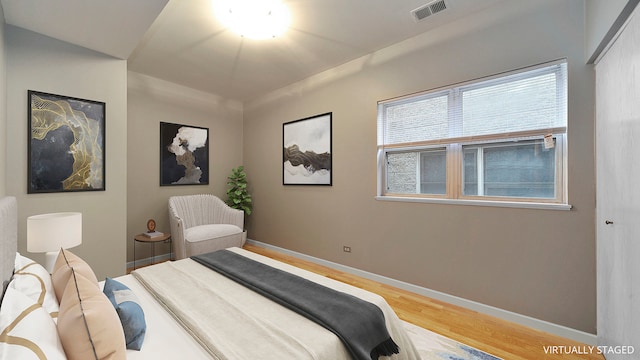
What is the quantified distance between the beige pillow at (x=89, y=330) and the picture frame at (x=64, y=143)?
2175mm

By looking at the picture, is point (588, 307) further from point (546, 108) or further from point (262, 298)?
point (262, 298)

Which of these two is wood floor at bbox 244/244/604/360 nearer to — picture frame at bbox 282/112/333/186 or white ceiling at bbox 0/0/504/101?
picture frame at bbox 282/112/333/186

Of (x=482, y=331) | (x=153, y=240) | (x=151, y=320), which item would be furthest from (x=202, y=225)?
(x=482, y=331)

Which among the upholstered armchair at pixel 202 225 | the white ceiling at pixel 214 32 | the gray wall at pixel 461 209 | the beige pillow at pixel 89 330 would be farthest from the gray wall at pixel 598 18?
the upholstered armchair at pixel 202 225

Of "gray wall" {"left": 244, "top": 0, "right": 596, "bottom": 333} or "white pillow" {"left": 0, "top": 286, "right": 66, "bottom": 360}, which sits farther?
"gray wall" {"left": 244, "top": 0, "right": 596, "bottom": 333}

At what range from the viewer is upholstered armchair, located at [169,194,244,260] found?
137 inches

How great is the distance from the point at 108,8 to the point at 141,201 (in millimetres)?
2716

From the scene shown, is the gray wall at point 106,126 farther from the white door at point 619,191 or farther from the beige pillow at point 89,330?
the white door at point 619,191

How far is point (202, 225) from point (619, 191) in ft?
14.7

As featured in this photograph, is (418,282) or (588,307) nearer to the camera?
(588,307)

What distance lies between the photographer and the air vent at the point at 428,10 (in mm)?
2303

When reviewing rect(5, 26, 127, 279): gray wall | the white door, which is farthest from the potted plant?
the white door

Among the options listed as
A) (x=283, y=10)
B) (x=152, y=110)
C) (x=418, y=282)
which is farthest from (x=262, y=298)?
(x=152, y=110)

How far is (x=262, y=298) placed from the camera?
159cm
